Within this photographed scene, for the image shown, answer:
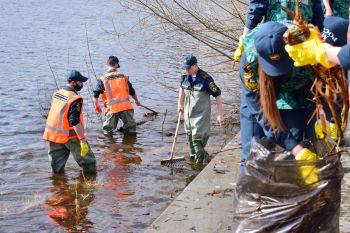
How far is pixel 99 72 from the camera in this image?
59.3 feet

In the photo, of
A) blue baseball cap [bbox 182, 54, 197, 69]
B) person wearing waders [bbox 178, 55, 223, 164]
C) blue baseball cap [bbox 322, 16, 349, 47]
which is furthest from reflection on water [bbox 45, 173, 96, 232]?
blue baseball cap [bbox 322, 16, 349, 47]

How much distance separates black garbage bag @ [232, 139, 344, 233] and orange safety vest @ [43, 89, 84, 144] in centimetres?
500

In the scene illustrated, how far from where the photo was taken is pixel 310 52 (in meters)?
3.17

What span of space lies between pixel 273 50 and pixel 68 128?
5583 mm

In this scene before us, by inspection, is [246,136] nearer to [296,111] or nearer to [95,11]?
[296,111]

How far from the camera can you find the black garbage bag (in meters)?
3.49

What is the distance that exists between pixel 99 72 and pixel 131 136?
271 inches

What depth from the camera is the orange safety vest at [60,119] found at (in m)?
8.37

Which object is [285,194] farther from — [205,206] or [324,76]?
[205,206]

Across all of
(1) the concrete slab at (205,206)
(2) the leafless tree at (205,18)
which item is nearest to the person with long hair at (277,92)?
(1) the concrete slab at (205,206)

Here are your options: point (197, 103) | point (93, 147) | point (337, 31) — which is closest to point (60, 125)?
point (197, 103)

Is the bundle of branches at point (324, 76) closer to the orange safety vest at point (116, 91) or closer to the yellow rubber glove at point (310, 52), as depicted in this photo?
the yellow rubber glove at point (310, 52)

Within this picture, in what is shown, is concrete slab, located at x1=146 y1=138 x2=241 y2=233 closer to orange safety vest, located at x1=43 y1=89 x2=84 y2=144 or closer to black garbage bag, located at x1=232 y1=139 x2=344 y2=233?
black garbage bag, located at x1=232 y1=139 x2=344 y2=233

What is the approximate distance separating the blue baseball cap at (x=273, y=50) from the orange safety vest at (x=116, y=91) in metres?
7.75
